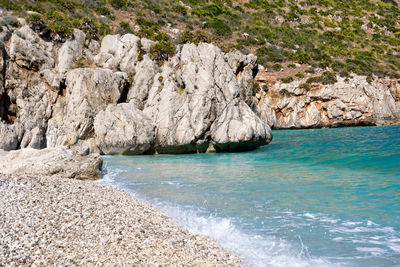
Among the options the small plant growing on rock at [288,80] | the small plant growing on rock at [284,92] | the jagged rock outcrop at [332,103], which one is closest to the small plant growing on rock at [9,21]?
the jagged rock outcrop at [332,103]

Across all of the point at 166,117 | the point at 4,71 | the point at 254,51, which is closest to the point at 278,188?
the point at 166,117

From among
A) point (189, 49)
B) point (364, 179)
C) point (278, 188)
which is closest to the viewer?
point (278, 188)

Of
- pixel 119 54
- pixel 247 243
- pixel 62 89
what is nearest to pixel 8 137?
pixel 62 89

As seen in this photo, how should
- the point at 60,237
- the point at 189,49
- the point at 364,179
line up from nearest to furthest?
the point at 60,237, the point at 364,179, the point at 189,49

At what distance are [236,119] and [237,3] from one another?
6301 centimetres

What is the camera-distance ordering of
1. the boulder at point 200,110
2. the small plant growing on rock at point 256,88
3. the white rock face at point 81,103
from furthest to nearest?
the small plant growing on rock at point 256,88 < the white rock face at point 81,103 < the boulder at point 200,110

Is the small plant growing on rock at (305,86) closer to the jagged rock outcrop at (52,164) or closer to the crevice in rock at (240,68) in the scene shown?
the crevice in rock at (240,68)

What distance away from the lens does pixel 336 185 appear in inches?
464

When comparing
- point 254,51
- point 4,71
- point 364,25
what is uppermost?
point 364,25

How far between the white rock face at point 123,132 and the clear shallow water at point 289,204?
251 inches

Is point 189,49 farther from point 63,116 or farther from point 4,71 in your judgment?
point 4,71

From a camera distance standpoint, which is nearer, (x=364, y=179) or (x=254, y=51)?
(x=364, y=179)

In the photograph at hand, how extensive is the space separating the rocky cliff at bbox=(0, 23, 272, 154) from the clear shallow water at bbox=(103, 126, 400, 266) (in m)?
6.74

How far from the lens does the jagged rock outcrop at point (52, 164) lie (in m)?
13.3
